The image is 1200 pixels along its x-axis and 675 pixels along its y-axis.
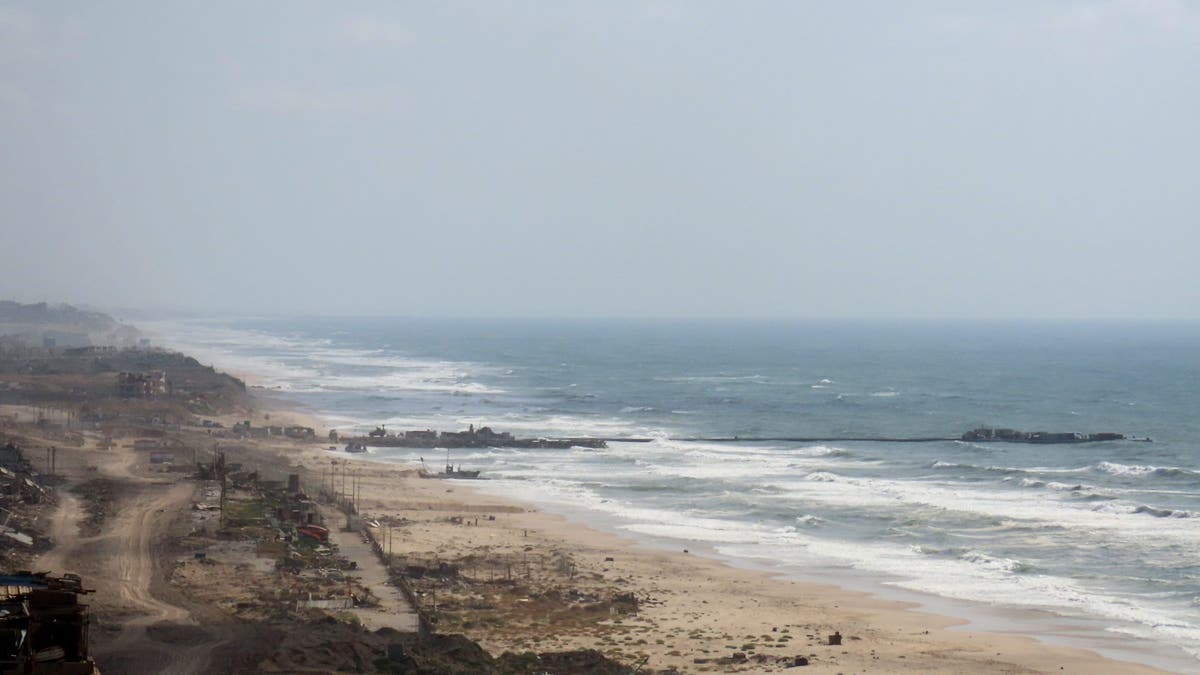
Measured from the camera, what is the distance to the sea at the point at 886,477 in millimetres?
41719

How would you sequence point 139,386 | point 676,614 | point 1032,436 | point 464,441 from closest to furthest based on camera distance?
point 676,614, point 464,441, point 1032,436, point 139,386

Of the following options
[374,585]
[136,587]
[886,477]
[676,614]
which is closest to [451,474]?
[886,477]

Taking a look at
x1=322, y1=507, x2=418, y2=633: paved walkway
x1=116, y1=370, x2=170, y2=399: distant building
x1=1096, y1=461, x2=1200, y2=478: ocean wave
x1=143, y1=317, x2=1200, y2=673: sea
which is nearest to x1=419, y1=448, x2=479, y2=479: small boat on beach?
x1=143, y1=317, x2=1200, y2=673: sea

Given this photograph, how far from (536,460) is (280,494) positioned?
27.0 m

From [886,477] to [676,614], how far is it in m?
34.5

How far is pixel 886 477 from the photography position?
69.4 m

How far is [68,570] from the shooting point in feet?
121

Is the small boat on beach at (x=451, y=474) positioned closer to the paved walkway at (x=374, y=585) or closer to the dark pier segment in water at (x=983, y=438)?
the paved walkway at (x=374, y=585)

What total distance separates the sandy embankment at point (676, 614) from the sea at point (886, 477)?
71.9 inches

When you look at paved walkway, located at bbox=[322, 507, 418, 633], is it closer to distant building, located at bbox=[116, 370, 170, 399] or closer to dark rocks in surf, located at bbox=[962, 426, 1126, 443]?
distant building, located at bbox=[116, 370, 170, 399]

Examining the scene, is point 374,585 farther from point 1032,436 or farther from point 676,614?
point 1032,436

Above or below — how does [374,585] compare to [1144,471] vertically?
below

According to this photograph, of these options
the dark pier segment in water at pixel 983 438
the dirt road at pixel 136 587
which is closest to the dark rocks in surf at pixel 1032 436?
the dark pier segment in water at pixel 983 438

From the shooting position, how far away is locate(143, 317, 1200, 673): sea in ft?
137
